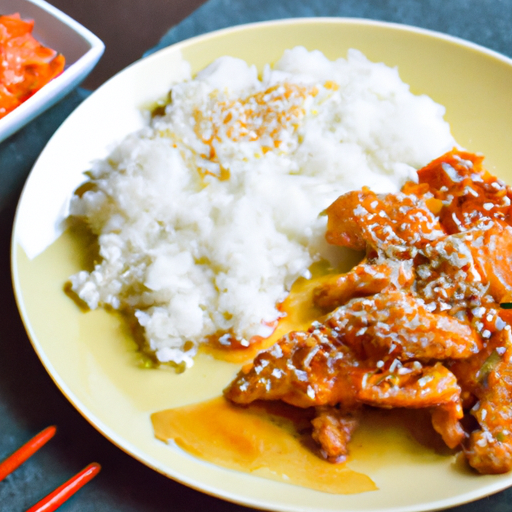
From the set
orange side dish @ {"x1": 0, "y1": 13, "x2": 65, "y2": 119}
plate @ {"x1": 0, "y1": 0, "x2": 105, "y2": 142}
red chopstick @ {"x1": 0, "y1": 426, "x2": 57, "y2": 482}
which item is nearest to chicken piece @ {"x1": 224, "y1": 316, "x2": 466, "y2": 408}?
red chopstick @ {"x1": 0, "y1": 426, "x2": 57, "y2": 482}

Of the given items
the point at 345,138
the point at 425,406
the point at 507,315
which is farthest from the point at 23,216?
the point at 507,315

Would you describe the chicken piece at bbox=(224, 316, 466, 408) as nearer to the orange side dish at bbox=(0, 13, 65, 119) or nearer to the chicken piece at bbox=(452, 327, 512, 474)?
the chicken piece at bbox=(452, 327, 512, 474)

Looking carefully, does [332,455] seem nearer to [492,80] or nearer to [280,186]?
[280,186]

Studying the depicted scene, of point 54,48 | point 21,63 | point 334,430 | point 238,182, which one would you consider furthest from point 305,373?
point 54,48

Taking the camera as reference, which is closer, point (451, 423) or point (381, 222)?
point (451, 423)

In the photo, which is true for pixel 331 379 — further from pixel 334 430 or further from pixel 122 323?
pixel 122 323

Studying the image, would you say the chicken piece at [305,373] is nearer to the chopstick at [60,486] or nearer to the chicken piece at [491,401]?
the chicken piece at [491,401]

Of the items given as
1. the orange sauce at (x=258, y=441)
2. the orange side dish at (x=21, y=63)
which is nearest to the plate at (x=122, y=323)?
the orange sauce at (x=258, y=441)
